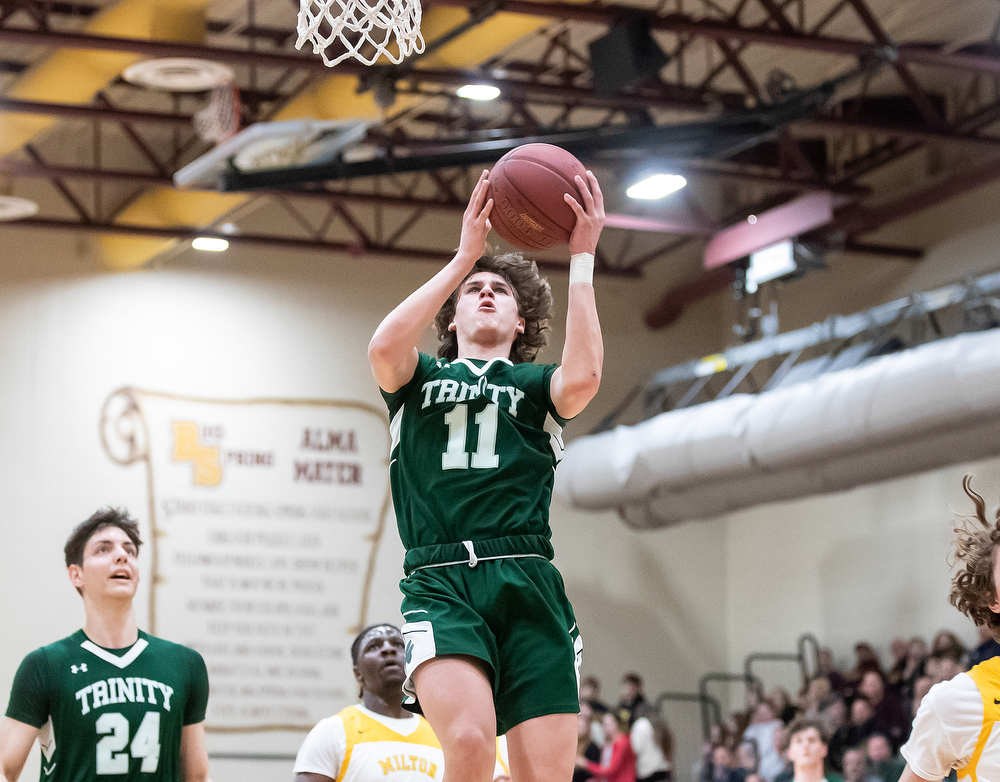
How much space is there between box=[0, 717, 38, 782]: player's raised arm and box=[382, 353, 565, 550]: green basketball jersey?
2114mm

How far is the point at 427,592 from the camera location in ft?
13.5

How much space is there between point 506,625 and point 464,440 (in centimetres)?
56

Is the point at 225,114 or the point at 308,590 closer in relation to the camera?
the point at 225,114

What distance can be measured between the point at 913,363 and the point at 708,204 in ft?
26.1

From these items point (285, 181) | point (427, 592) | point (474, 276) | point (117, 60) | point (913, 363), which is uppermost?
point (117, 60)

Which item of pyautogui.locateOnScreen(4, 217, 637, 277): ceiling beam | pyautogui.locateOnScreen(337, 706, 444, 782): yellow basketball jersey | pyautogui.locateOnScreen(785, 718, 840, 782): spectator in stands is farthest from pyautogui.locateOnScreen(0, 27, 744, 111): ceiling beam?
pyautogui.locateOnScreen(337, 706, 444, 782): yellow basketball jersey

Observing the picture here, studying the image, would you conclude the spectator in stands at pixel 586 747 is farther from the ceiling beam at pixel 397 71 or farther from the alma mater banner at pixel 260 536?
the ceiling beam at pixel 397 71

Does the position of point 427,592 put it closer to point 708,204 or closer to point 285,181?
point 285,181

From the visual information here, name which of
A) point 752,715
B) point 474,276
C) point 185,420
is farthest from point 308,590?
point 474,276

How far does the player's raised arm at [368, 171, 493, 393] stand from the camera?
4145mm

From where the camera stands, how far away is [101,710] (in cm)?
554

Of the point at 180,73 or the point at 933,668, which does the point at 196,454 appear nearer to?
the point at 180,73

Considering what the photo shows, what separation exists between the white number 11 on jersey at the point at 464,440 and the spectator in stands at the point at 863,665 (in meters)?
12.9

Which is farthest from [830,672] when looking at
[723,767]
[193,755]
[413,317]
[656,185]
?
[413,317]
